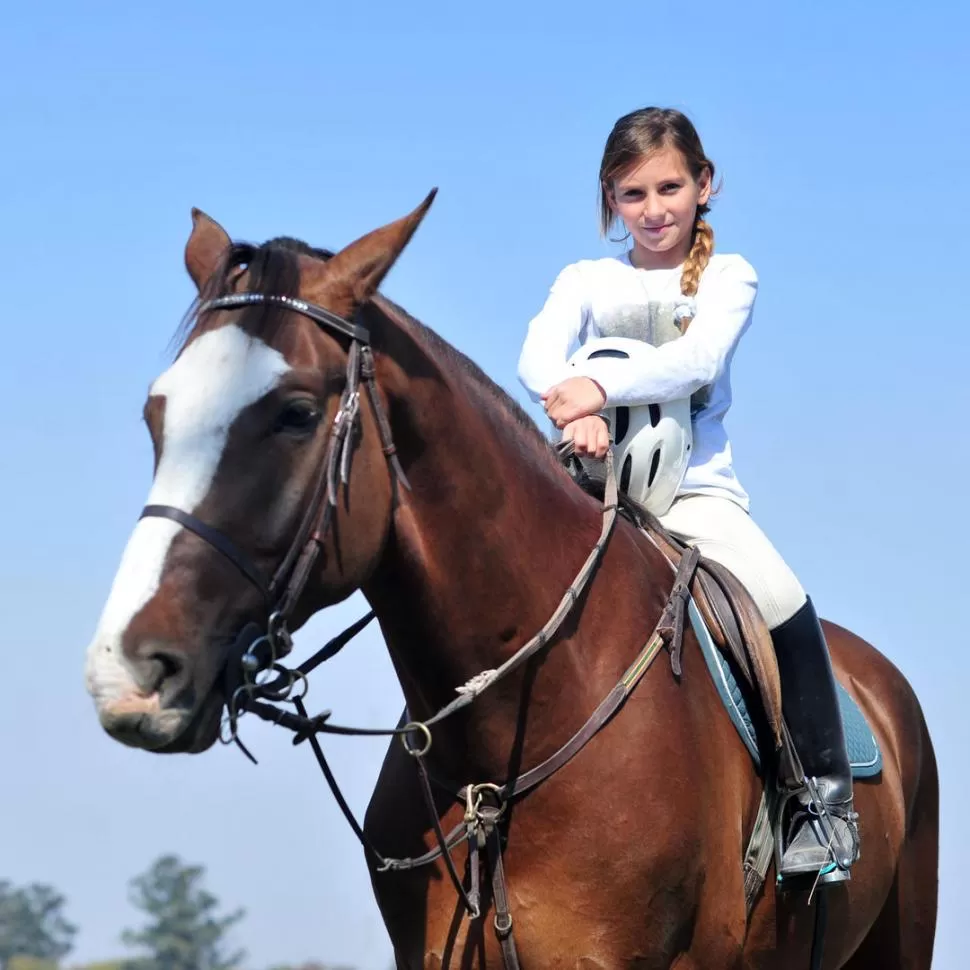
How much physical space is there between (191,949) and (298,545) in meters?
42.4

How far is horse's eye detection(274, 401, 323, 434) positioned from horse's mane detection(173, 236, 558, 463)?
20 cm

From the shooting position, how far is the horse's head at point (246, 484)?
3.98 m

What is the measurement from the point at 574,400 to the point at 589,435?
0.41 ft

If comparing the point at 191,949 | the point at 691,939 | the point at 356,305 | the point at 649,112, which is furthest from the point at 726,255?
the point at 191,949

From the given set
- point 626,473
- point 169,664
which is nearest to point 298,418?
point 169,664

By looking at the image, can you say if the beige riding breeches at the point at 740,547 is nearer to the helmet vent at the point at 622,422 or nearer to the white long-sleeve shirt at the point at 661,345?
the white long-sleeve shirt at the point at 661,345

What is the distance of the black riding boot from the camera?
18.3ft

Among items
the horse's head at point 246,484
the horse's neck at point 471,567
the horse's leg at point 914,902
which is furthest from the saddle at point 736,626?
the horse's leg at point 914,902

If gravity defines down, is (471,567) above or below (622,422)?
below

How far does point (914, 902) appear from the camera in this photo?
23.6ft

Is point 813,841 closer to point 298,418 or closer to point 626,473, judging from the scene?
point 626,473

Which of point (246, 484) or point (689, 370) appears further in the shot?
point (689, 370)

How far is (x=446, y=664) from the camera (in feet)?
15.8

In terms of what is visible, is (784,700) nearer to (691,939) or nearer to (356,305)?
(691,939)
